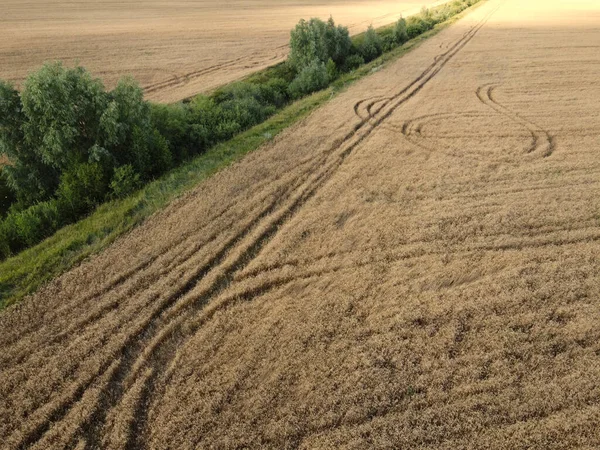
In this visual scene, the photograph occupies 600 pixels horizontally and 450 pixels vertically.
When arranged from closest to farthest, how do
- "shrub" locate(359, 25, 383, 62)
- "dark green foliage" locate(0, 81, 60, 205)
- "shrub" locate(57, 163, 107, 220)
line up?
"shrub" locate(57, 163, 107, 220)
"dark green foliage" locate(0, 81, 60, 205)
"shrub" locate(359, 25, 383, 62)

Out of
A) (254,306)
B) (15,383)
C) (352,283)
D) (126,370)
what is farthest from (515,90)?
(15,383)

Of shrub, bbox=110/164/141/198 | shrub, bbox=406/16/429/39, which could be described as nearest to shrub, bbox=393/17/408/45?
shrub, bbox=406/16/429/39

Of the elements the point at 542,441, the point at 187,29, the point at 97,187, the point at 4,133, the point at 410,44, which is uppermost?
the point at 187,29

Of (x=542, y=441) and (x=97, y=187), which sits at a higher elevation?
(x=97, y=187)

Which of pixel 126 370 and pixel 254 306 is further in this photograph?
pixel 254 306

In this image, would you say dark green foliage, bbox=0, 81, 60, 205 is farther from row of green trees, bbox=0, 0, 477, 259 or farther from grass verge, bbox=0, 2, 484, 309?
grass verge, bbox=0, 2, 484, 309

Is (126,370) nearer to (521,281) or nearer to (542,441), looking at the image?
(542,441)

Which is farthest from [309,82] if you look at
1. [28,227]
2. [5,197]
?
[28,227]

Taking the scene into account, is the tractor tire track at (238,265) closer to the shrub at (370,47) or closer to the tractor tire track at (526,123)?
the tractor tire track at (526,123)
